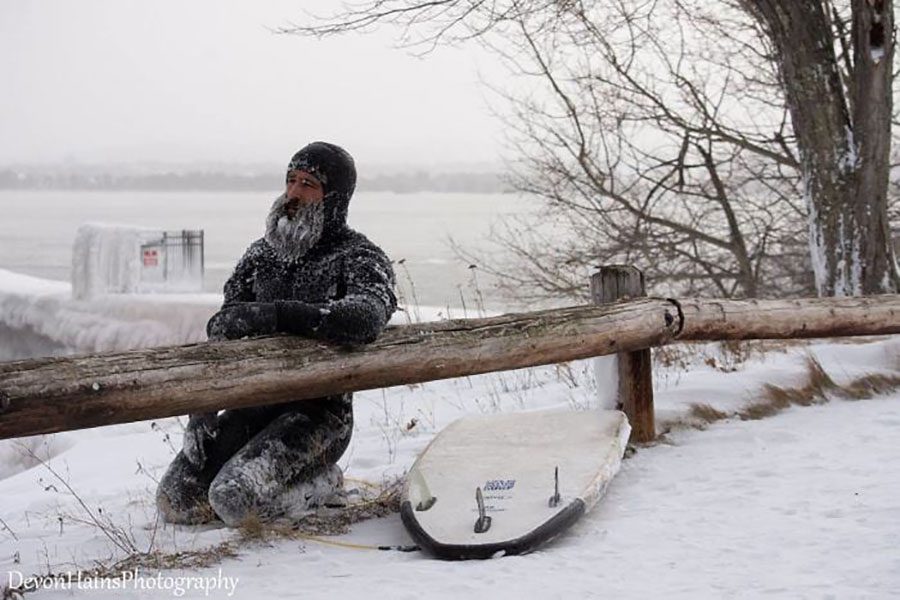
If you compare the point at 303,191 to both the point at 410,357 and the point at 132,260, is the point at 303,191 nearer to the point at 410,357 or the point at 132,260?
the point at 410,357

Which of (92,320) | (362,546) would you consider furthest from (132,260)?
(362,546)

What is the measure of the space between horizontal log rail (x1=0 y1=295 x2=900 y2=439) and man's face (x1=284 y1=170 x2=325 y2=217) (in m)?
0.64

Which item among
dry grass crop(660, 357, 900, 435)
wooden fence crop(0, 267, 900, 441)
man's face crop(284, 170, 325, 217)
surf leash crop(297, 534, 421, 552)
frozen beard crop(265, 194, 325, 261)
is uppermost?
man's face crop(284, 170, 325, 217)

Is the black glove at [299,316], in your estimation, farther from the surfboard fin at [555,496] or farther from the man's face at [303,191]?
the surfboard fin at [555,496]

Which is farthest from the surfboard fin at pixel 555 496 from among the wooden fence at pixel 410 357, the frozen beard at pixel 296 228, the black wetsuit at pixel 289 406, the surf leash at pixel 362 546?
the frozen beard at pixel 296 228

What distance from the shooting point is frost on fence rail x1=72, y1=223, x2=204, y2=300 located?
2230 centimetres

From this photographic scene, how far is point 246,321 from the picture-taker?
4352mm

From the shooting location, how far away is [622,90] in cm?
1476

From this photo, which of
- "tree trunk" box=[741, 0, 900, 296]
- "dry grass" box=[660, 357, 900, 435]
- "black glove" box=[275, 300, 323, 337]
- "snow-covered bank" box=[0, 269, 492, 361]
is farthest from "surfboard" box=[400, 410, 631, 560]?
"snow-covered bank" box=[0, 269, 492, 361]

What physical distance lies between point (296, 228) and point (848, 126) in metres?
5.92

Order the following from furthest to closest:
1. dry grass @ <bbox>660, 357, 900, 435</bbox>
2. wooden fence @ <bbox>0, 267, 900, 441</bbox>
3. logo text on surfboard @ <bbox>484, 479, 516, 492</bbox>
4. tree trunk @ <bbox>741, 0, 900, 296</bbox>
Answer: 1. tree trunk @ <bbox>741, 0, 900, 296</bbox>
2. dry grass @ <bbox>660, 357, 900, 435</bbox>
3. logo text on surfboard @ <bbox>484, 479, 516, 492</bbox>
4. wooden fence @ <bbox>0, 267, 900, 441</bbox>

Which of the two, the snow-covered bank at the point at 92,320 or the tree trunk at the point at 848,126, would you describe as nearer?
the tree trunk at the point at 848,126

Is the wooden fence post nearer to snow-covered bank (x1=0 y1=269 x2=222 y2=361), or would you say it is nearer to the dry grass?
the dry grass

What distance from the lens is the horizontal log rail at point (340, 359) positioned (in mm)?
3680
